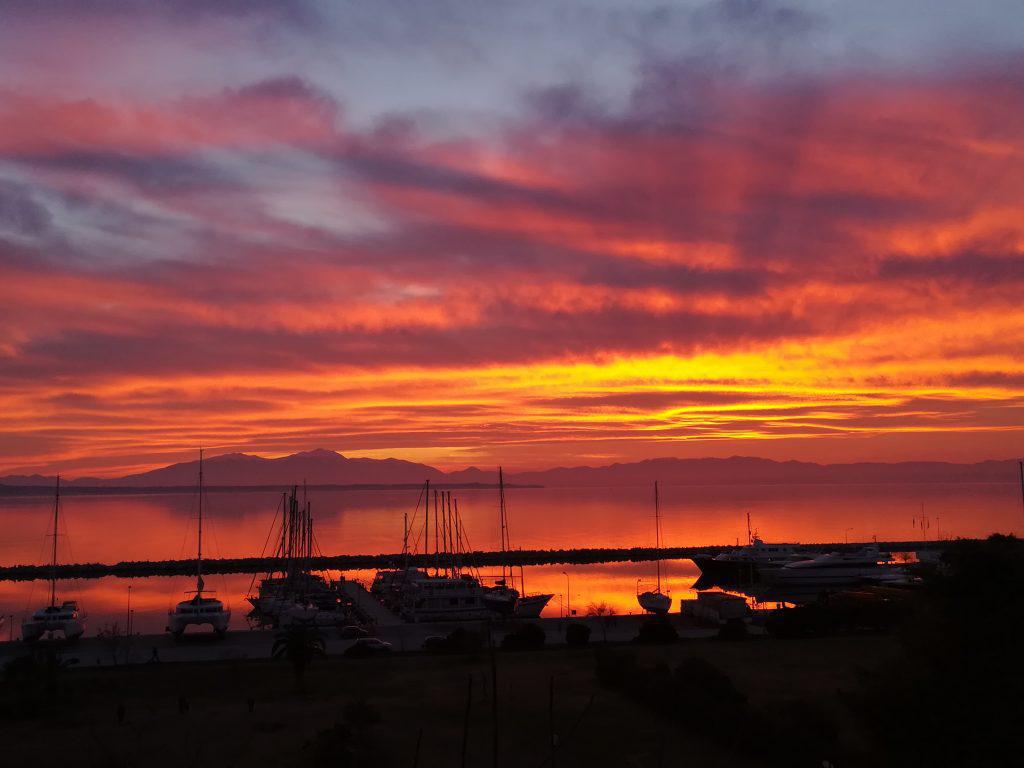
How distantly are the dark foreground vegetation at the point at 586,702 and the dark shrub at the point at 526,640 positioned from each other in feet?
0.40

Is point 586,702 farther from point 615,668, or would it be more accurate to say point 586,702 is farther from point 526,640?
point 526,640

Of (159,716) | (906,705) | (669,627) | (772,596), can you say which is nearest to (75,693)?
(159,716)

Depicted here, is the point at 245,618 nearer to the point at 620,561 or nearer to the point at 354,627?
the point at 354,627

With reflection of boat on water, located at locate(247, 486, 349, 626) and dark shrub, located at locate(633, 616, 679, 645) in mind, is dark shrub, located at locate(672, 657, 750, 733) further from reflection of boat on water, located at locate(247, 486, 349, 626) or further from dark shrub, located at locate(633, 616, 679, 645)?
reflection of boat on water, located at locate(247, 486, 349, 626)

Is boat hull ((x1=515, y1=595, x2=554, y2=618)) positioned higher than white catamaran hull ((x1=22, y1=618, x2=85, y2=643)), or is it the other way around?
white catamaran hull ((x1=22, y1=618, x2=85, y2=643))

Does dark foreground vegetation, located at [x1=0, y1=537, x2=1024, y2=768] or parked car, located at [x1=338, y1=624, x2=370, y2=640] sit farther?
parked car, located at [x1=338, y1=624, x2=370, y2=640]

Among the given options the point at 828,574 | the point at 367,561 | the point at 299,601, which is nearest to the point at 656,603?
the point at 828,574

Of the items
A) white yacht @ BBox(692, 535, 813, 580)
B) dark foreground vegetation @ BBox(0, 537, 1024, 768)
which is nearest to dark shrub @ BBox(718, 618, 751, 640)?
dark foreground vegetation @ BBox(0, 537, 1024, 768)

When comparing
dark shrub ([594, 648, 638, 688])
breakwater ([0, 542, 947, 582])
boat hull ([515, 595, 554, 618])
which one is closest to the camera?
dark shrub ([594, 648, 638, 688])

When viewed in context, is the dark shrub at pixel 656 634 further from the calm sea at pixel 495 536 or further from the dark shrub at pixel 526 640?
the calm sea at pixel 495 536

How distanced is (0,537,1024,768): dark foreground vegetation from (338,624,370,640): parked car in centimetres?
737

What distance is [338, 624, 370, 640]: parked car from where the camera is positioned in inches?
1502

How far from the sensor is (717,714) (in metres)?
20.2

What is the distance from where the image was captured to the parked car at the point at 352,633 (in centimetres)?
3816
